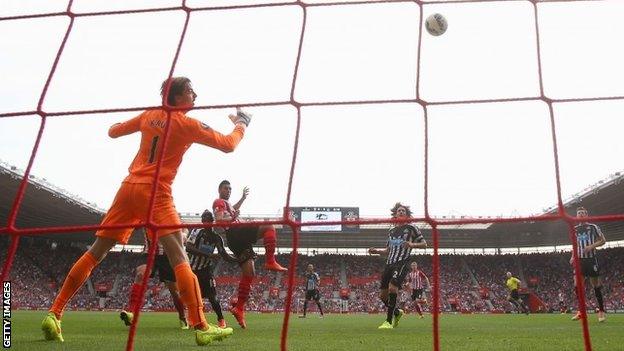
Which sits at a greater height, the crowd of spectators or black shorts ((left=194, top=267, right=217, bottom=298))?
the crowd of spectators

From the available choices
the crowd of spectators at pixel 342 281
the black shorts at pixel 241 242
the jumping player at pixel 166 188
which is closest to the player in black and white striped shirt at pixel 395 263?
the black shorts at pixel 241 242

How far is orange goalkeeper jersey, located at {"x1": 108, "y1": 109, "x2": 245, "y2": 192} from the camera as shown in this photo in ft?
11.6

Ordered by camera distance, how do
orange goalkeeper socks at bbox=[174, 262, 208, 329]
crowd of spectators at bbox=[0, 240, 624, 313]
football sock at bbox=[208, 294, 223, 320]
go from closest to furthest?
orange goalkeeper socks at bbox=[174, 262, 208, 329]
football sock at bbox=[208, 294, 223, 320]
crowd of spectators at bbox=[0, 240, 624, 313]

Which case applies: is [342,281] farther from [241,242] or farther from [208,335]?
[208,335]

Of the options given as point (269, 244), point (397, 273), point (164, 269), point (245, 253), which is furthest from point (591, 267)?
point (164, 269)

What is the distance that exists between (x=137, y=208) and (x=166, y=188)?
0.71ft

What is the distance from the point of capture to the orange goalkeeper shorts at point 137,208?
3.52 metres

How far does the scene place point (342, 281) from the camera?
34.1 m

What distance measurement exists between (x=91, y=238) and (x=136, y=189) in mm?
31678

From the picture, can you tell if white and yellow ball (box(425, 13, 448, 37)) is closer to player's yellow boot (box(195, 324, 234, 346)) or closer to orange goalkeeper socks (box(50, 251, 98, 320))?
player's yellow boot (box(195, 324, 234, 346))

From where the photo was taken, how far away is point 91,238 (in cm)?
3288

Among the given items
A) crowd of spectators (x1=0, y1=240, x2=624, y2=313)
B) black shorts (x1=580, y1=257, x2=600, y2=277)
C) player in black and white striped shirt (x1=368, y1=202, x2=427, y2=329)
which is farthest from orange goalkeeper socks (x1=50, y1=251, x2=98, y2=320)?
crowd of spectators (x1=0, y1=240, x2=624, y2=313)

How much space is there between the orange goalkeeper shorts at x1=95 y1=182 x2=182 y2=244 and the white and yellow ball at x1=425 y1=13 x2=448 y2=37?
142 inches

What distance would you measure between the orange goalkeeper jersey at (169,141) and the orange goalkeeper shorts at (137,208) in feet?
0.19
